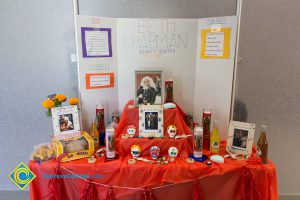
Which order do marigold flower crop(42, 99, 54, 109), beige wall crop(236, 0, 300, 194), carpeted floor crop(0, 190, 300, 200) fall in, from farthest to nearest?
carpeted floor crop(0, 190, 300, 200)
beige wall crop(236, 0, 300, 194)
marigold flower crop(42, 99, 54, 109)

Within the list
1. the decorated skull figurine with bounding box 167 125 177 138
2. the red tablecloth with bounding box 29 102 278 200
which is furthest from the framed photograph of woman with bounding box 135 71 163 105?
the red tablecloth with bounding box 29 102 278 200

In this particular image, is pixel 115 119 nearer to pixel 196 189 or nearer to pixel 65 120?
pixel 65 120

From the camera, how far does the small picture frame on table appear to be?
1640 mm

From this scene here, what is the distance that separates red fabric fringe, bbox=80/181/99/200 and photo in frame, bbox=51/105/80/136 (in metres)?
0.39

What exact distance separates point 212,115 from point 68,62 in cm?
132

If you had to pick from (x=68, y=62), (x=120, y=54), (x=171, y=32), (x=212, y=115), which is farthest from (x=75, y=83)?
(x=212, y=115)

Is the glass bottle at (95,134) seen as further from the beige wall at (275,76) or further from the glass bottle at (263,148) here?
the beige wall at (275,76)

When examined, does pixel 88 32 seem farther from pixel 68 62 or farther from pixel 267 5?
pixel 267 5

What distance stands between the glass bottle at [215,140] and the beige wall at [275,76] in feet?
2.00

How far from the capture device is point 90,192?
1548 millimetres

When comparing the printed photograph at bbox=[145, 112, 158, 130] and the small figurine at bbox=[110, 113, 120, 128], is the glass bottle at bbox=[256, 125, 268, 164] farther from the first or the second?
the small figurine at bbox=[110, 113, 120, 128]
